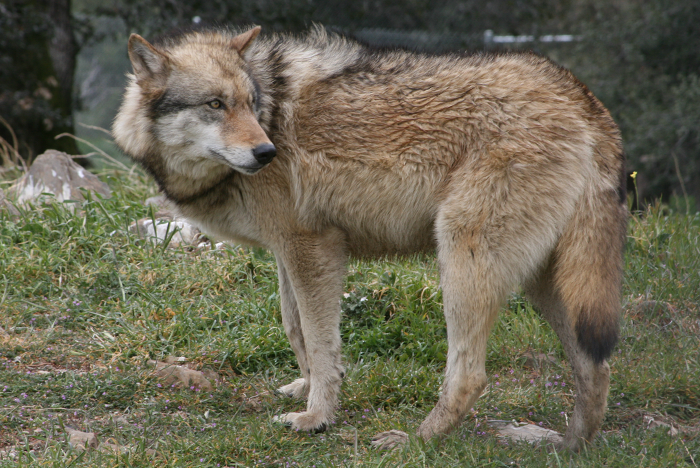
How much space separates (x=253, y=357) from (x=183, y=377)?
55 centimetres

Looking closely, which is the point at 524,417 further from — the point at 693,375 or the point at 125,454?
the point at 125,454

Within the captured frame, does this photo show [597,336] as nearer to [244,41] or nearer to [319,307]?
[319,307]

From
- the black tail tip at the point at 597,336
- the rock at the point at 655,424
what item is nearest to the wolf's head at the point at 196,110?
the black tail tip at the point at 597,336

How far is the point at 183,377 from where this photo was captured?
13.5 ft

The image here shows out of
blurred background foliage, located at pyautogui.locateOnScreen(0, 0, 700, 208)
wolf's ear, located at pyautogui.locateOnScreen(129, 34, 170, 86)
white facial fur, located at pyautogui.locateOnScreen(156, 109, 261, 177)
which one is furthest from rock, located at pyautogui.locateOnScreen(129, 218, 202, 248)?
blurred background foliage, located at pyautogui.locateOnScreen(0, 0, 700, 208)

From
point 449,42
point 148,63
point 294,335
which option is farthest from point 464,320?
point 449,42

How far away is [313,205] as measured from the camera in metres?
3.70

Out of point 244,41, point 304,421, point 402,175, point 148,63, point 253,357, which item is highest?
point 244,41

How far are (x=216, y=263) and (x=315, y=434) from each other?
6.71 ft

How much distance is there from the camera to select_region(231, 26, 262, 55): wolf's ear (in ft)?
12.4

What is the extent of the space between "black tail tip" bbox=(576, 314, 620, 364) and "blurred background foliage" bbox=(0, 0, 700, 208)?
5.79 metres

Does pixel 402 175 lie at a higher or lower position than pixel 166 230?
higher

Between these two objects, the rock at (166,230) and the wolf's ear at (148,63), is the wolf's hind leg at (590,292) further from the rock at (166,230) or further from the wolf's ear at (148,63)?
the rock at (166,230)

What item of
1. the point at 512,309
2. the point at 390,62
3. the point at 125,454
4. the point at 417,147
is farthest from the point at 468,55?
the point at 125,454
